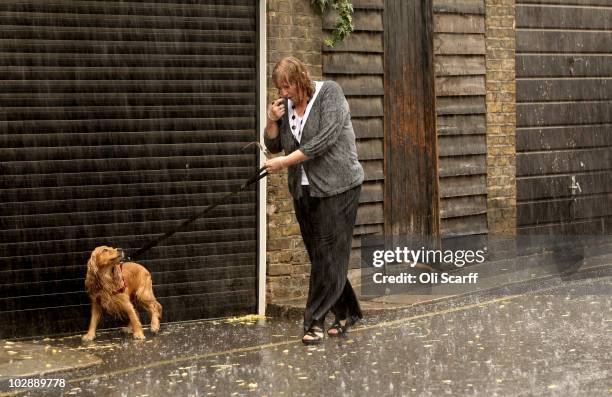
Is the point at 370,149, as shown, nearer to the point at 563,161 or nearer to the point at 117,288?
the point at 117,288

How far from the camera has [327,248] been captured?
34.7 ft

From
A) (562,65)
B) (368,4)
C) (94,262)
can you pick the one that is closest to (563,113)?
(562,65)

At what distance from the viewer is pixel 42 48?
439 inches

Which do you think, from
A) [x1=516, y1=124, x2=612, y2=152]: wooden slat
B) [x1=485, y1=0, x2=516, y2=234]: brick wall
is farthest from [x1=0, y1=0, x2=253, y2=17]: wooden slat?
[x1=516, y1=124, x2=612, y2=152]: wooden slat

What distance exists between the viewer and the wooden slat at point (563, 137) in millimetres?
15867

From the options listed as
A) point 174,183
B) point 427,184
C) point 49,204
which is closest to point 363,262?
point 427,184

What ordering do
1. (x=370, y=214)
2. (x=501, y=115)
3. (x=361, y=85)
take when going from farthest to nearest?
(x=501, y=115) < (x=370, y=214) < (x=361, y=85)

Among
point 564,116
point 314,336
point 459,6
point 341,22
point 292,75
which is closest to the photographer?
point 292,75

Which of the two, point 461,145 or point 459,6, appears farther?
point 461,145

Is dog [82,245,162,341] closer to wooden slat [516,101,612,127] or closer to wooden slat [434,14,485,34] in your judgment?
wooden slat [434,14,485,34]

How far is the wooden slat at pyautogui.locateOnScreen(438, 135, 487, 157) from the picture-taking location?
48.2 ft

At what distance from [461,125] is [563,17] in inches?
91.8

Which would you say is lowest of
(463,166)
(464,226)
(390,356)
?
(390,356)

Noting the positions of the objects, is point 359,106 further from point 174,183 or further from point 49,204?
point 49,204
